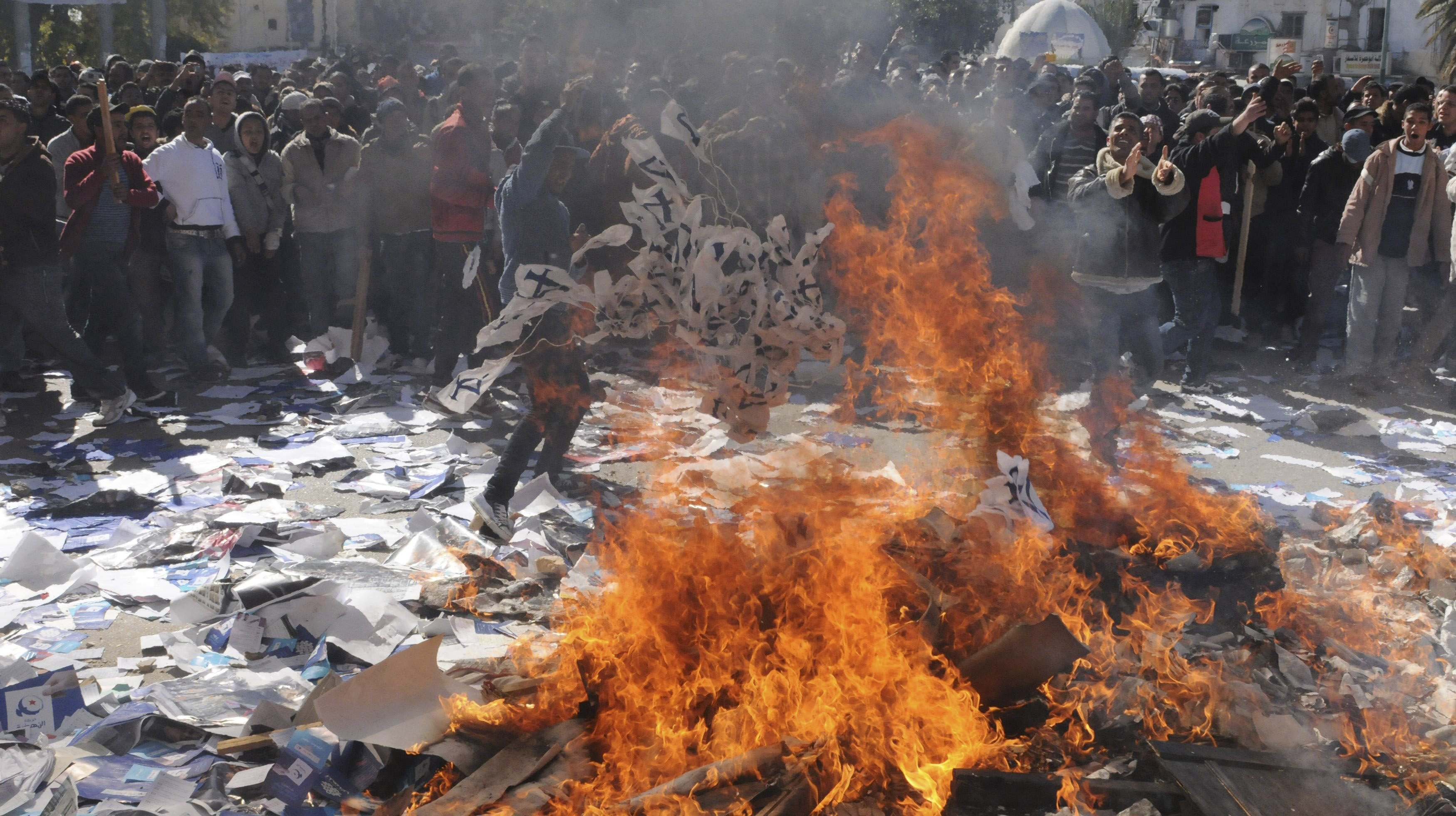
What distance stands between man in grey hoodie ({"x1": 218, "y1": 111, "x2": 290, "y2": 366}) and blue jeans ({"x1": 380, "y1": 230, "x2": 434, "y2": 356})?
892 millimetres

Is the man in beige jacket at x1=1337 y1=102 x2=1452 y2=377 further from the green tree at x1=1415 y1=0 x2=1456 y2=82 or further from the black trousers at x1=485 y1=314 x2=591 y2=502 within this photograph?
the green tree at x1=1415 y1=0 x2=1456 y2=82

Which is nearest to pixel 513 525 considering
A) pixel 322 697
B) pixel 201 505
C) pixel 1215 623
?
pixel 201 505

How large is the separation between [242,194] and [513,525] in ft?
16.3

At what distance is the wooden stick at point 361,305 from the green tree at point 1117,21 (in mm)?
56294

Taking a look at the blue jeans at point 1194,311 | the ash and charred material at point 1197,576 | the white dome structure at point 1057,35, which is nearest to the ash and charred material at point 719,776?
the ash and charred material at point 1197,576

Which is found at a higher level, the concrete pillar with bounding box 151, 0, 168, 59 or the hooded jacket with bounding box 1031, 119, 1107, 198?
the concrete pillar with bounding box 151, 0, 168, 59

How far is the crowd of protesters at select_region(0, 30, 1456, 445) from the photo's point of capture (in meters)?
7.74

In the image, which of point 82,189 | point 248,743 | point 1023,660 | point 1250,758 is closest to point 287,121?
point 82,189

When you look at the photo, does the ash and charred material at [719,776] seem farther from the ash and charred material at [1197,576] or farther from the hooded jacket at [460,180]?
the hooded jacket at [460,180]

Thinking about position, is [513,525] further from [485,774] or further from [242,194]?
[242,194]

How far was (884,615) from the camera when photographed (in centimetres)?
421

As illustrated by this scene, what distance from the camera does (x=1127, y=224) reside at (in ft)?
23.0

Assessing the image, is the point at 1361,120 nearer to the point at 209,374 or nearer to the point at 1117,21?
the point at 209,374

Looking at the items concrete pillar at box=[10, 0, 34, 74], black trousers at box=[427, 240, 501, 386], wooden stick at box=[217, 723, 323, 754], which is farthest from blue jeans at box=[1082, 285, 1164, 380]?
concrete pillar at box=[10, 0, 34, 74]
